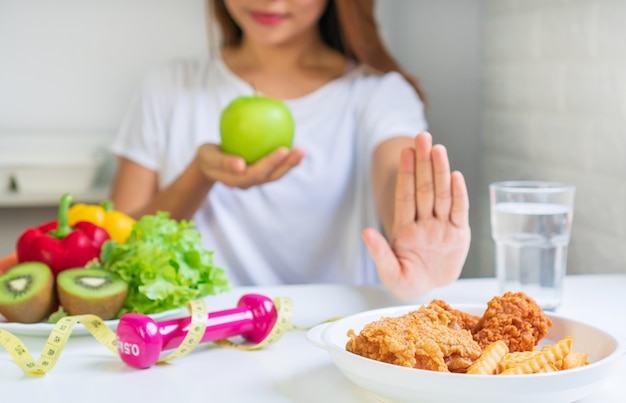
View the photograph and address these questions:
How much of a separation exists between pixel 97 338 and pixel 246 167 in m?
0.64

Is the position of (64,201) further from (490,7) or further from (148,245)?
(490,7)

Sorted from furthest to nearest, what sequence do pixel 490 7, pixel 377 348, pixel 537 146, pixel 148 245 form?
1. pixel 490 7
2. pixel 537 146
3. pixel 148 245
4. pixel 377 348

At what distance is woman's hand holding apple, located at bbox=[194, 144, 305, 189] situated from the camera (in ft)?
4.86

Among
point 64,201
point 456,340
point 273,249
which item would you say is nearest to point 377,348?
point 456,340

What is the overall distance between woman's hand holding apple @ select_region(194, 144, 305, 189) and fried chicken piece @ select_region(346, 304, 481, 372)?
72cm

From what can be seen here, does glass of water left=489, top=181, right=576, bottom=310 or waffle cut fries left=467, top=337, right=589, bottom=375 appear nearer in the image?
waffle cut fries left=467, top=337, right=589, bottom=375

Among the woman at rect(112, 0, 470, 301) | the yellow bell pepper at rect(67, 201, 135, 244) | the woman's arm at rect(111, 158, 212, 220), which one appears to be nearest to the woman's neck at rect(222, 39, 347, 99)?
the woman at rect(112, 0, 470, 301)

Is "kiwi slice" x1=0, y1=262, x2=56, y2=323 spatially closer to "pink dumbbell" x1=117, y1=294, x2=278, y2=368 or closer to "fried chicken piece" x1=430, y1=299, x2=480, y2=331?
"pink dumbbell" x1=117, y1=294, x2=278, y2=368

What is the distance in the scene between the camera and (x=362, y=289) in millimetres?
1256

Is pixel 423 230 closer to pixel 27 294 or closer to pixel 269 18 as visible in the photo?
pixel 27 294

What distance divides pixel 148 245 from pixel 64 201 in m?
0.19

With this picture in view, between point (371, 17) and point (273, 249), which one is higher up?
point (371, 17)

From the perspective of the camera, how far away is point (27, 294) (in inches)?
39.8

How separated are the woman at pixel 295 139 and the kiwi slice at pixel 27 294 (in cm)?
66
